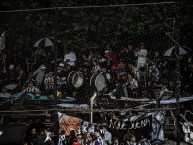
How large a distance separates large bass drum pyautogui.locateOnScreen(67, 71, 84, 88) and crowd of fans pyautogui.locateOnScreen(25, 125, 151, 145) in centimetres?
141

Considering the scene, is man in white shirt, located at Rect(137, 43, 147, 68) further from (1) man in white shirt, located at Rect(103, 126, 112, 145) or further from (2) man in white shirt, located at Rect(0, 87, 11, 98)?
(2) man in white shirt, located at Rect(0, 87, 11, 98)

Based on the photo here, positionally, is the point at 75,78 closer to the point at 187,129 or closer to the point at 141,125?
the point at 141,125

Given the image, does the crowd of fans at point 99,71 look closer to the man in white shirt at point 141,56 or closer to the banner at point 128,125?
the man in white shirt at point 141,56

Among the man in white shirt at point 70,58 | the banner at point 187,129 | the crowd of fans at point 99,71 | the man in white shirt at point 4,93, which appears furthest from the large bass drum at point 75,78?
the banner at point 187,129

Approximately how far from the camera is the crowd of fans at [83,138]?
56.1 ft

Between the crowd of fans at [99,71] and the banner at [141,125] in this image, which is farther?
the crowd of fans at [99,71]

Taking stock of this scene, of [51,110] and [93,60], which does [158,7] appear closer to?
[93,60]

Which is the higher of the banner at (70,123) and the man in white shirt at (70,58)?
the man in white shirt at (70,58)

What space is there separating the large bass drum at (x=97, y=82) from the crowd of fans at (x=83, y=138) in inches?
45.8

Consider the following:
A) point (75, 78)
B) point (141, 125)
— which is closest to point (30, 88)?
point (75, 78)

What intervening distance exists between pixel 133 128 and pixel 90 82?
1823mm

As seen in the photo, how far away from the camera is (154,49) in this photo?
17.8m

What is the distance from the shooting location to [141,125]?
17328mm

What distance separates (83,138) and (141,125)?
1628mm
